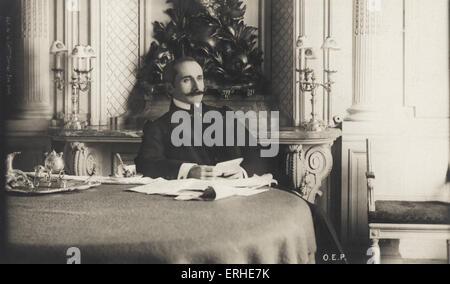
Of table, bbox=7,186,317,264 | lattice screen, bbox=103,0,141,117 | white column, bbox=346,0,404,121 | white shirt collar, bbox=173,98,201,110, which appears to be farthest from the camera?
lattice screen, bbox=103,0,141,117

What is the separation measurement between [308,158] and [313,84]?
40cm

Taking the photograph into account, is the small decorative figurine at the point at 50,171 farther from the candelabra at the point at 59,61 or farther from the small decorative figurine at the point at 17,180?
the candelabra at the point at 59,61

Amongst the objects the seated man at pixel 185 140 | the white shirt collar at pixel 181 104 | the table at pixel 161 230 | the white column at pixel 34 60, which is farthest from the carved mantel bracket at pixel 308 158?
the white column at pixel 34 60

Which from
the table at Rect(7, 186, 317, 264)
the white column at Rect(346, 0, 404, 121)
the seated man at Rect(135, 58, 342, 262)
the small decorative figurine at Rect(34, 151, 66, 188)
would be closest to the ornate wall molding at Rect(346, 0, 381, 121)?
the white column at Rect(346, 0, 404, 121)

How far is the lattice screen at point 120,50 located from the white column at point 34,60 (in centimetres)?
34

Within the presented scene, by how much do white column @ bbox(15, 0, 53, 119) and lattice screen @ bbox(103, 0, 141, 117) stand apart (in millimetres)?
337

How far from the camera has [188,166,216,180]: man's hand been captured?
2.11m

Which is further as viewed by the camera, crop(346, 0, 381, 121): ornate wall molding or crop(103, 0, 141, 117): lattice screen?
crop(103, 0, 141, 117): lattice screen

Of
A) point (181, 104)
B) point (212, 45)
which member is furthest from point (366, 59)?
point (181, 104)

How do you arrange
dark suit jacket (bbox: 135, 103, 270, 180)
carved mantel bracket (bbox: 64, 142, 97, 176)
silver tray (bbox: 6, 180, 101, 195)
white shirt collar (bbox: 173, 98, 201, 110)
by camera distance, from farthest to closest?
carved mantel bracket (bbox: 64, 142, 97, 176) → white shirt collar (bbox: 173, 98, 201, 110) → dark suit jacket (bbox: 135, 103, 270, 180) → silver tray (bbox: 6, 180, 101, 195)

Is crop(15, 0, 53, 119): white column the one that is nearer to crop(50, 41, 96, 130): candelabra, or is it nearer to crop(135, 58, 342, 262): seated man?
crop(50, 41, 96, 130): candelabra

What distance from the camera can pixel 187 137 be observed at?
105 inches

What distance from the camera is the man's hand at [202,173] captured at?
2112 millimetres
